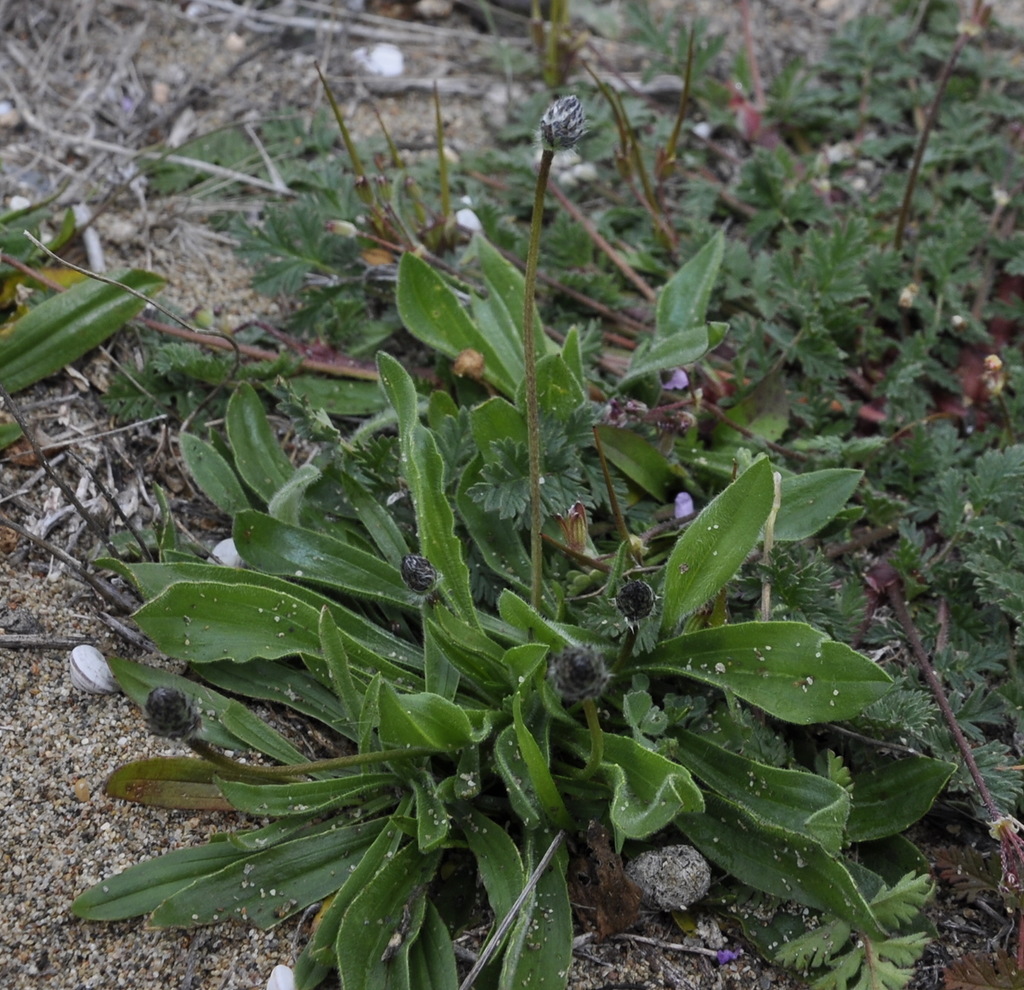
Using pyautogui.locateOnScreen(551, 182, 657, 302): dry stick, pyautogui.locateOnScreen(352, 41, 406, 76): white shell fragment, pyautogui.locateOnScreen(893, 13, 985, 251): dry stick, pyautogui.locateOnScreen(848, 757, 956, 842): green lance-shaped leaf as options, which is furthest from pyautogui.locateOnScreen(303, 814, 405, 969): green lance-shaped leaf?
pyautogui.locateOnScreen(352, 41, 406, 76): white shell fragment

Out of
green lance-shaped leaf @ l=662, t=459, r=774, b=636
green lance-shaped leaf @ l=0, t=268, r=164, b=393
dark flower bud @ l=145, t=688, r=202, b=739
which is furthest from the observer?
green lance-shaped leaf @ l=0, t=268, r=164, b=393

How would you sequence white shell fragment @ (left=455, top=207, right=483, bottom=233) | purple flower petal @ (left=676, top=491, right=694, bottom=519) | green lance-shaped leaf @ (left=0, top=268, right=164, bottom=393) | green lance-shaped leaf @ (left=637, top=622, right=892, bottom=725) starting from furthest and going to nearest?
white shell fragment @ (left=455, top=207, right=483, bottom=233), green lance-shaped leaf @ (left=0, top=268, right=164, bottom=393), purple flower petal @ (left=676, top=491, right=694, bottom=519), green lance-shaped leaf @ (left=637, top=622, right=892, bottom=725)

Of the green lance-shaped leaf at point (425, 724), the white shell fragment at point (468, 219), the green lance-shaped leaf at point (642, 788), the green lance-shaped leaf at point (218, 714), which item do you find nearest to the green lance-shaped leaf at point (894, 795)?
the green lance-shaped leaf at point (642, 788)

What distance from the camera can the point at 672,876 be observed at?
1982 mm

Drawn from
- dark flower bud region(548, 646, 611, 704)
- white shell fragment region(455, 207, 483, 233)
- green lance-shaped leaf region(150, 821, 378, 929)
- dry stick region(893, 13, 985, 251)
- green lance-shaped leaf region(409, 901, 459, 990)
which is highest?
dry stick region(893, 13, 985, 251)

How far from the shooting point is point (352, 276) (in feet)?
9.74

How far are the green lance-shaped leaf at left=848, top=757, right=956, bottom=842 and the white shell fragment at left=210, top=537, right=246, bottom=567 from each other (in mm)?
1520

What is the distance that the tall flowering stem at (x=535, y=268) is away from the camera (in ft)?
5.49

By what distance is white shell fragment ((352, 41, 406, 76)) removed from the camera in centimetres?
383

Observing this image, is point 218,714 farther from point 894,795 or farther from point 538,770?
point 894,795

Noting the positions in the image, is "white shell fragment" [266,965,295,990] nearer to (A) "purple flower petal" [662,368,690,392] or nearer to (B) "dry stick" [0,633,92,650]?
(B) "dry stick" [0,633,92,650]

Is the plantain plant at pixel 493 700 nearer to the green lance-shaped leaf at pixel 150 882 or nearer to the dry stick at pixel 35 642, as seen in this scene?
the green lance-shaped leaf at pixel 150 882

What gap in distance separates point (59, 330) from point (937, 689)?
7.81 ft

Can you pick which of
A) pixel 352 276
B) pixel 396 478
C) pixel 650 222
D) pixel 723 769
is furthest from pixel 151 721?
pixel 650 222
